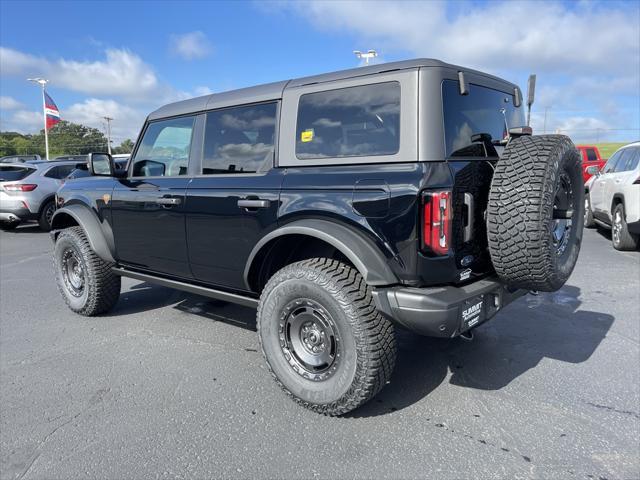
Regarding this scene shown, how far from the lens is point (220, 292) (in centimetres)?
361

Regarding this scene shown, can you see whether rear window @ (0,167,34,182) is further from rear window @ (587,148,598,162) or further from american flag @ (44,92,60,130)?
american flag @ (44,92,60,130)

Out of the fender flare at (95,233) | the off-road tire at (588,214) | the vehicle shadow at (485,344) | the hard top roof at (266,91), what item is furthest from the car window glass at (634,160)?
the fender flare at (95,233)

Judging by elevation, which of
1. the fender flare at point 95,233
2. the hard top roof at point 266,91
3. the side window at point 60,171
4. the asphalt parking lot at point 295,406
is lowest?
the asphalt parking lot at point 295,406

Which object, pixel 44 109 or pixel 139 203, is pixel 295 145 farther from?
pixel 44 109

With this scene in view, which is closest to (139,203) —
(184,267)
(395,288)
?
(184,267)

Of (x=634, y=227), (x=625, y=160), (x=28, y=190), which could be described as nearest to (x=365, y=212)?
(x=634, y=227)

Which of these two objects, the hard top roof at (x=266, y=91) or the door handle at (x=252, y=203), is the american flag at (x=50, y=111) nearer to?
the hard top roof at (x=266, y=91)

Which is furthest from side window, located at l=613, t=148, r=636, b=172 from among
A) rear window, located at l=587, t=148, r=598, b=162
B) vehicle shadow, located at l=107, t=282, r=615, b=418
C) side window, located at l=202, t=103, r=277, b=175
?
rear window, located at l=587, t=148, r=598, b=162

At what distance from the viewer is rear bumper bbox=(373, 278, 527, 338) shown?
248 cm

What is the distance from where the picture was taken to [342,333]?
272 centimetres

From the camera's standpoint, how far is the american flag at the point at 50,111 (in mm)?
28688

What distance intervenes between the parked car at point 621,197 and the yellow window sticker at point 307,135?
610 cm

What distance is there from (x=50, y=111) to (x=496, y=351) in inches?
1264

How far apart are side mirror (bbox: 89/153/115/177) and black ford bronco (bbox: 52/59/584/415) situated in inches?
33.1
